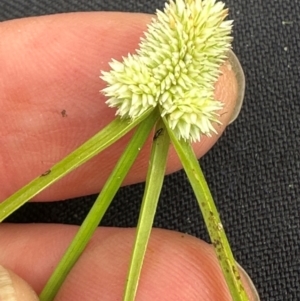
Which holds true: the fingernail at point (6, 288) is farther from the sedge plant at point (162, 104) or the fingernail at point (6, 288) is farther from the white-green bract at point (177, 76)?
the white-green bract at point (177, 76)

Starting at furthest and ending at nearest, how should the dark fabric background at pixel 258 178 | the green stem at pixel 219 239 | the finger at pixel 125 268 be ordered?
the dark fabric background at pixel 258 178, the finger at pixel 125 268, the green stem at pixel 219 239

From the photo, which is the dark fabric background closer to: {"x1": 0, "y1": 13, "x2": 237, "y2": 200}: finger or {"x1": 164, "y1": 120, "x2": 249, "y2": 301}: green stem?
{"x1": 0, "y1": 13, "x2": 237, "y2": 200}: finger

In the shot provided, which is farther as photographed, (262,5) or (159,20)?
(262,5)

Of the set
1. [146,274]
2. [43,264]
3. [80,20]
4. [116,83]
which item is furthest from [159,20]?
[43,264]

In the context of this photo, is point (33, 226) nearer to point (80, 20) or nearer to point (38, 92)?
point (38, 92)

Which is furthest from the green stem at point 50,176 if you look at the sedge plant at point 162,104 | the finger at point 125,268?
the finger at point 125,268

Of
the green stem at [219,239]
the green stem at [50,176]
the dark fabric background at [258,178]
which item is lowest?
the dark fabric background at [258,178]
